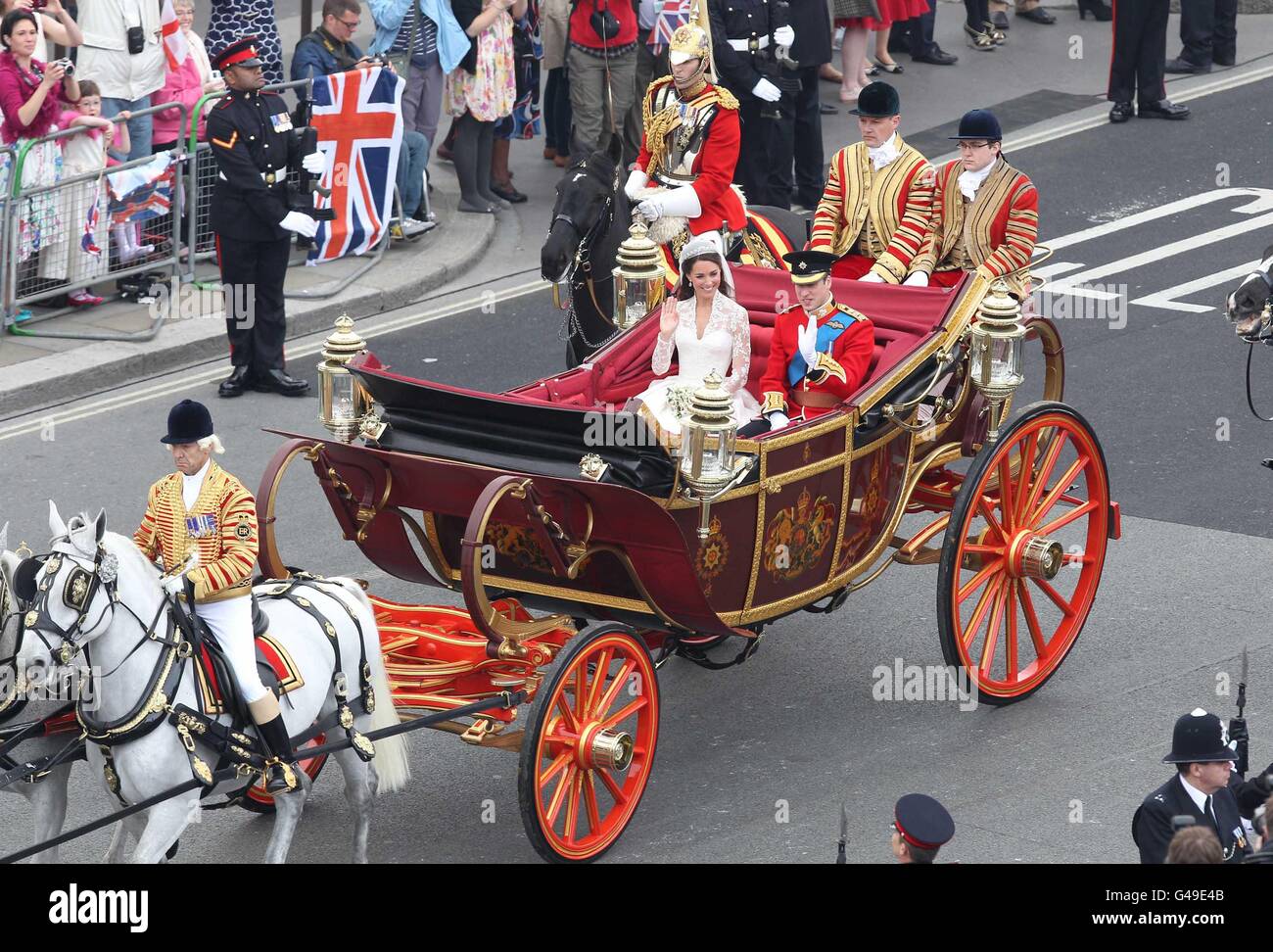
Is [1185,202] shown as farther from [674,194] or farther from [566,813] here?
[566,813]

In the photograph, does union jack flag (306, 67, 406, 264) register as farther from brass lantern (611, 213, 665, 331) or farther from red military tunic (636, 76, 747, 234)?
brass lantern (611, 213, 665, 331)

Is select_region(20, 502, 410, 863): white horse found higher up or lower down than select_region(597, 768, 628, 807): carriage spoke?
higher up

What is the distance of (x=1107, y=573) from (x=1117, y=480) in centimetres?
124

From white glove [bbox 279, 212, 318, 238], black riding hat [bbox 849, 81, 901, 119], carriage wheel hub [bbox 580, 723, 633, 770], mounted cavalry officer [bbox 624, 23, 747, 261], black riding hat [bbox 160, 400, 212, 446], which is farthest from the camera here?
white glove [bbox 279, 212, 318, 238]

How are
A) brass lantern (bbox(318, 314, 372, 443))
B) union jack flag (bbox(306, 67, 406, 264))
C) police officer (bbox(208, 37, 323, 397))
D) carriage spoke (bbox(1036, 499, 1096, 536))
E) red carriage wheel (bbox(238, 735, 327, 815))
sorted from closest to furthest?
red carriage wheel (bbox(238, 735, 327, 815)) < brass lantern (bbox(318, 314, 372, 443)) < carriage spoke (bbox(1036, 499, 1096, 536)) < police officer (bbox(208, 37, 323, 397)) < union jack flag (bbox(306, 67, 406, 264))

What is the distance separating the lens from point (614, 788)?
26.5 feet

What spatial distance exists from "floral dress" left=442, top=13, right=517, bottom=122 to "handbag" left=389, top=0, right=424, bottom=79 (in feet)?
1.25

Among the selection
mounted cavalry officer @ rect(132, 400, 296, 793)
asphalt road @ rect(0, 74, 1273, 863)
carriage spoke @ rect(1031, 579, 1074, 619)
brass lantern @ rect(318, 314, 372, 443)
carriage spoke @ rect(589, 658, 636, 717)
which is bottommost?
asphalt road @ rect(0, 74, 1273, 863)

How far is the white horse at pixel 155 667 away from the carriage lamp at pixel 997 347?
113 inches

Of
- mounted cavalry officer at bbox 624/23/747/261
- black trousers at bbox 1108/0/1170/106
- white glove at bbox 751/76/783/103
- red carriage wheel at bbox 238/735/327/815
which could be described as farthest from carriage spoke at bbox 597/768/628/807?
black trousers at bbox 1108/0/1170/106

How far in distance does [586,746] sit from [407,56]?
355 inches

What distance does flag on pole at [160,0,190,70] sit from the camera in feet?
49.0

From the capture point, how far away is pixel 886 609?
10.4 m
